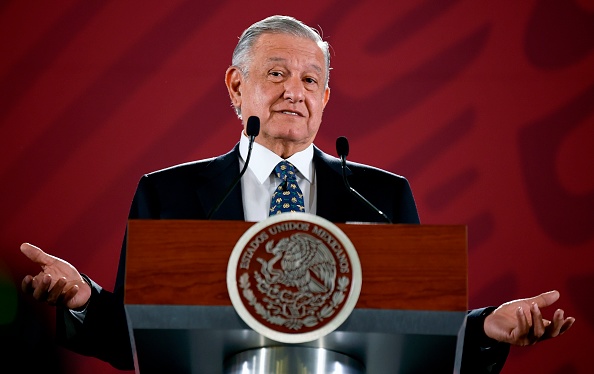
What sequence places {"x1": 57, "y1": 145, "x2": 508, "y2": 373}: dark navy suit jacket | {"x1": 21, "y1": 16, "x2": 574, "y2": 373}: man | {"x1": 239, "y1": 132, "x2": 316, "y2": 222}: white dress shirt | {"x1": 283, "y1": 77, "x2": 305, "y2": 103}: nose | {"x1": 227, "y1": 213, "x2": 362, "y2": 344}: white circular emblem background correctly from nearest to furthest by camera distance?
{"x1": 227, "y1": 213, "x2": 362, "y2": 344}: white circular emblem background, {"x1": 21, "y1": 16, "x2": 574, "y2": 373}: man, {"x1": 57, "y1": 145, "x2": 508, "y2": 373}: dark navy suit jacket, {"x1": 239, "y1": 132, "x2": 316, "y2": 222}: white dress shirt, {"x1": 283, "y1": 77, "x2": 305, "y2": 103}: nose

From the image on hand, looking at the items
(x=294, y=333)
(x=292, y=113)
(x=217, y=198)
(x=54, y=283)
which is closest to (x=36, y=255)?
(x=54, y=283)

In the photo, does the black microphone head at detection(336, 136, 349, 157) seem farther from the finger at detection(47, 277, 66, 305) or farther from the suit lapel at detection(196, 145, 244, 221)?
the finger at detection(47, 277, 66, 305)

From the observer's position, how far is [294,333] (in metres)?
1.25

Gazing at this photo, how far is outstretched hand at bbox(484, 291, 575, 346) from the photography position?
1.41 metres

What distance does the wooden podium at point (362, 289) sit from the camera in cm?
127

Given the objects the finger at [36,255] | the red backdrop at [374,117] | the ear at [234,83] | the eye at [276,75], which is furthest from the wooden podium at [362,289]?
the red backdrop at [374,117]

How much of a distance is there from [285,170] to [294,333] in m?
0.90

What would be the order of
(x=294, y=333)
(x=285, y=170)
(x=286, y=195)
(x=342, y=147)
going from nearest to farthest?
(x=294, y=333) → (x=342, y=147) → (x=286, y=195) → (x=285, y=170)

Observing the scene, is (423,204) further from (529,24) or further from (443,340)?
(443,340)

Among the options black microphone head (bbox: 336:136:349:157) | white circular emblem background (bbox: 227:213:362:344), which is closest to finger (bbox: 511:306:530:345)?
white circular emblem background (bbox: 227:213:362:344)

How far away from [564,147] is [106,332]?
164 centimetres

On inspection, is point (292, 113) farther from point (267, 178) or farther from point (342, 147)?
point (342, 147)

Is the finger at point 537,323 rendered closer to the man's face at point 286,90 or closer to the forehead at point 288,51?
the man's face at point 286,90

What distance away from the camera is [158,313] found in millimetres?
1273
